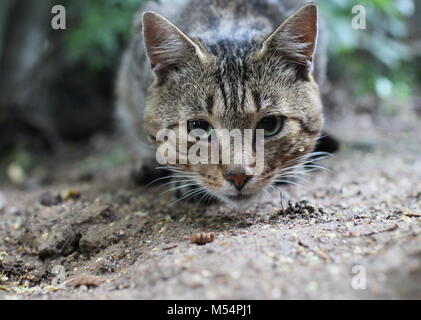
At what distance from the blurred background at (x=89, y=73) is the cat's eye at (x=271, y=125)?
2.29m

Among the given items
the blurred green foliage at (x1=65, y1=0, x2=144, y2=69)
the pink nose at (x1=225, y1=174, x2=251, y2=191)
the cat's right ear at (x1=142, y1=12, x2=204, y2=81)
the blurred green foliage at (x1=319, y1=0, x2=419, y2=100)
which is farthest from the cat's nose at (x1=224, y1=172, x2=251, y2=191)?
the blurred green foliage at (x1=319, y1=0, x2=419, y2=100)

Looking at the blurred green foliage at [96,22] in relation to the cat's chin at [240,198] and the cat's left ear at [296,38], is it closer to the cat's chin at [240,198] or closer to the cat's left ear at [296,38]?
the cat's left ear at [296,38]

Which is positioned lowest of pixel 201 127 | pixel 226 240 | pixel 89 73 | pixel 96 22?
Result: pixel 226 240

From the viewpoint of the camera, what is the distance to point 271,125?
312 cm

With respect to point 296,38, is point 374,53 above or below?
above

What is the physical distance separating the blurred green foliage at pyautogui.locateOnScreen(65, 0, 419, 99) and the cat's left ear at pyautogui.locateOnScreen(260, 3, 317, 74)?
231 cm

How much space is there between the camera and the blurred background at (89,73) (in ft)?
18.0

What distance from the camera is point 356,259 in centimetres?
219

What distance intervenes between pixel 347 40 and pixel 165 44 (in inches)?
114

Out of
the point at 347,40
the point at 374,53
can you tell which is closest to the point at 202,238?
the point at 347,40

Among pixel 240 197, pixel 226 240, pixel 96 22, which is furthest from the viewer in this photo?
pixel 96 22

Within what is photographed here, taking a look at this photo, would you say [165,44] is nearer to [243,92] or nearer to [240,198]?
[243,92]

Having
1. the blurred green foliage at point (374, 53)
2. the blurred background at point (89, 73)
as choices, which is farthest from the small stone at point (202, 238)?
the blurred green foliage at point (374, 53)

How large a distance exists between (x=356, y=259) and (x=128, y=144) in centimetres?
472
